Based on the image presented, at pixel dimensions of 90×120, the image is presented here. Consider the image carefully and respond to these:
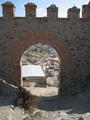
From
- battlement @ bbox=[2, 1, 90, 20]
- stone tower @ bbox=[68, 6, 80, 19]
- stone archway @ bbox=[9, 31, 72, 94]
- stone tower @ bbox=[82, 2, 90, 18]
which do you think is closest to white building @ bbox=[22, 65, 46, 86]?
stone archway @ bbox=[9, 31, 72, 94]

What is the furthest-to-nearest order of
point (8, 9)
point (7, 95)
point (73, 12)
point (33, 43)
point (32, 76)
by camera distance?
1. point (32, 76)
2. point (33, 43)
3. point (73, 12)
4. point (8, 9)
5. point (7, 95)

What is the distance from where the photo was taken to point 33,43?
613 centimetres

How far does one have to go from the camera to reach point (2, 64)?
20.3 feet

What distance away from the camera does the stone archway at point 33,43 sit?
6.02 metres

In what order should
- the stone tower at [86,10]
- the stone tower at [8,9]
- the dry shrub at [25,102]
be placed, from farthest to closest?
the stone tower at [86,10]
the stone tower at [8,9]
the dry shrub at [25,102]

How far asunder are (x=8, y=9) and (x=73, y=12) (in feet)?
10.0

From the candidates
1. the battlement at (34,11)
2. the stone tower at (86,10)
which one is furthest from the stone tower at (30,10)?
the stone tower at (86,10)

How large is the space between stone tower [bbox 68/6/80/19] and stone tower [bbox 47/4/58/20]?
0.67 metres

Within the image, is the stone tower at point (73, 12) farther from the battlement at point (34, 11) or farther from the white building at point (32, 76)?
the white building at point (32, 76)

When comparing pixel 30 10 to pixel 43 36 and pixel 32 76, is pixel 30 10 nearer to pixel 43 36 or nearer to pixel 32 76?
pixel 43 36

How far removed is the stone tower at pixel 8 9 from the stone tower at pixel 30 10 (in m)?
0.64

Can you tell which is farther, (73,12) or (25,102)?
(73,12)

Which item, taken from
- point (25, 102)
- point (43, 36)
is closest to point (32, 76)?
point (43, 36)

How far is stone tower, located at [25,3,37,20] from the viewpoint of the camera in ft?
19.0
